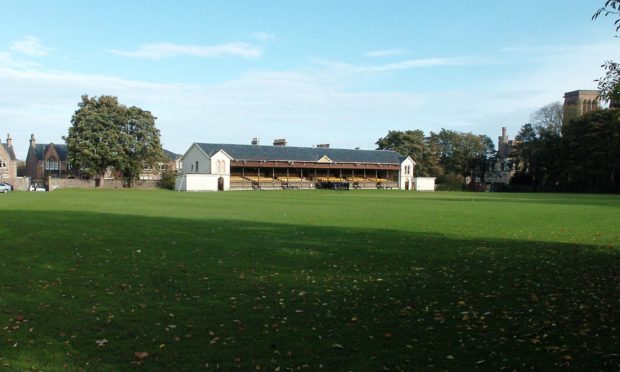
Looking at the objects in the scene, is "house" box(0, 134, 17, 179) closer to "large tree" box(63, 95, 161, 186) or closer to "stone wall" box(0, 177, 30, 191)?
"stone wall" box(0, 177, 30, 191)

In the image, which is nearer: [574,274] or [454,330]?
[454,330]

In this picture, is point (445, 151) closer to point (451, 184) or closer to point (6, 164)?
point (451, 184)

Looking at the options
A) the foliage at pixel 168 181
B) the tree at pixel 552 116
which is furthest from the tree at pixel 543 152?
the foliage at pixel 168 181

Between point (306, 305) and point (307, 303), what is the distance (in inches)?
4.4

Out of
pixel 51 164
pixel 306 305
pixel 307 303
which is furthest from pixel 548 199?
pixel 51 164

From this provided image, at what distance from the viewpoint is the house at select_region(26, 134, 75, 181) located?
3942 inches

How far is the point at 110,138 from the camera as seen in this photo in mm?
72938

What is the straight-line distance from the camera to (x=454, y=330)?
21.5 feet

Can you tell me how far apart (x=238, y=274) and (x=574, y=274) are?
654 centimetres

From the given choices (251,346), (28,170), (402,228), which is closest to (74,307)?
(251,346)

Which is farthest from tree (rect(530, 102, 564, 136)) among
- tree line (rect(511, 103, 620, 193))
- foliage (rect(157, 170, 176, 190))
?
foliage (rect(157, 170, 176, 190))

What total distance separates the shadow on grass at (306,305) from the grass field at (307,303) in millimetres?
30

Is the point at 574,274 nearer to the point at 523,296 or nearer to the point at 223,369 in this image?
the point at 523,296

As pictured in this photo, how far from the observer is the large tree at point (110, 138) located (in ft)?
238
